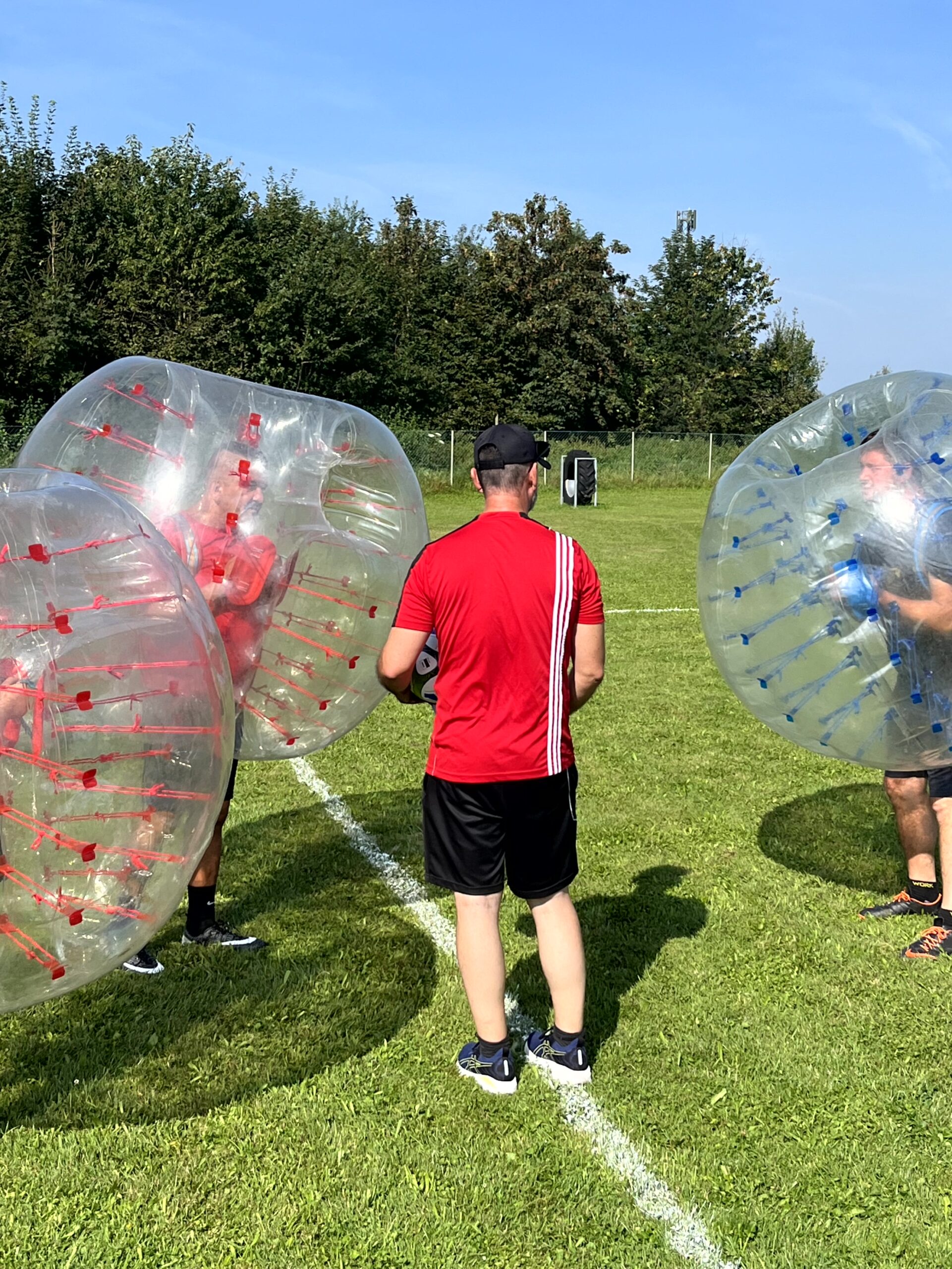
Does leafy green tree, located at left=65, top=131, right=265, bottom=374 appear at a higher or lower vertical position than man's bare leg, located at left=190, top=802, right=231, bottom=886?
higher

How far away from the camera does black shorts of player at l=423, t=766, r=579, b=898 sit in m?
3.55

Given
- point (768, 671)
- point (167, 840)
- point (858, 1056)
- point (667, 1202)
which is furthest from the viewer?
point (768, 671)

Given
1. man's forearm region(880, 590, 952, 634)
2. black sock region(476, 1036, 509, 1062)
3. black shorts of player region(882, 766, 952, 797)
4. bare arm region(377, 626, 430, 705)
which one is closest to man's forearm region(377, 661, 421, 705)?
bare arm region(377, 626, 430, 705)

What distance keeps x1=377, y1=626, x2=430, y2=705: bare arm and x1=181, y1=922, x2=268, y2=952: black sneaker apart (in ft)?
5.74

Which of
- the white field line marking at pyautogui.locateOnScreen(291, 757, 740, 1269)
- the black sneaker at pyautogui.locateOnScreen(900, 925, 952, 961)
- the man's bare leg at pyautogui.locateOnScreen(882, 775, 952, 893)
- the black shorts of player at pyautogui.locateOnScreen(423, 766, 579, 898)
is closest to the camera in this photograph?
the white field line marking at pyautogui.locateOnScreen(291, 757, 740, 1269)

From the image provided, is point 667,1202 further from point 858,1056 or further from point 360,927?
point 360,927

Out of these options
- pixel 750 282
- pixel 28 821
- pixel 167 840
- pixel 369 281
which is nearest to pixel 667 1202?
pixel 167 840

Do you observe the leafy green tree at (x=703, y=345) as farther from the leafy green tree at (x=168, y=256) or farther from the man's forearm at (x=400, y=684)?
the man's forearm at (x=400, y=684)

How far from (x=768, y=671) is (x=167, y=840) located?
7.99ft

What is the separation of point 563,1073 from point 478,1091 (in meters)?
0.29

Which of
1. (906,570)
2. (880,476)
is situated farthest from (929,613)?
(880,476)

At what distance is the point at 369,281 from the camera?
4228 centimetres

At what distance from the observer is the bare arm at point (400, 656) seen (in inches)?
139

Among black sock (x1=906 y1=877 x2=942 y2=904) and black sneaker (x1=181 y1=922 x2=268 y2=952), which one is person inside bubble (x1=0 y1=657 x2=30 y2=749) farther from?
black sock (x1=906 y1=877 x2=942 y2=904)
